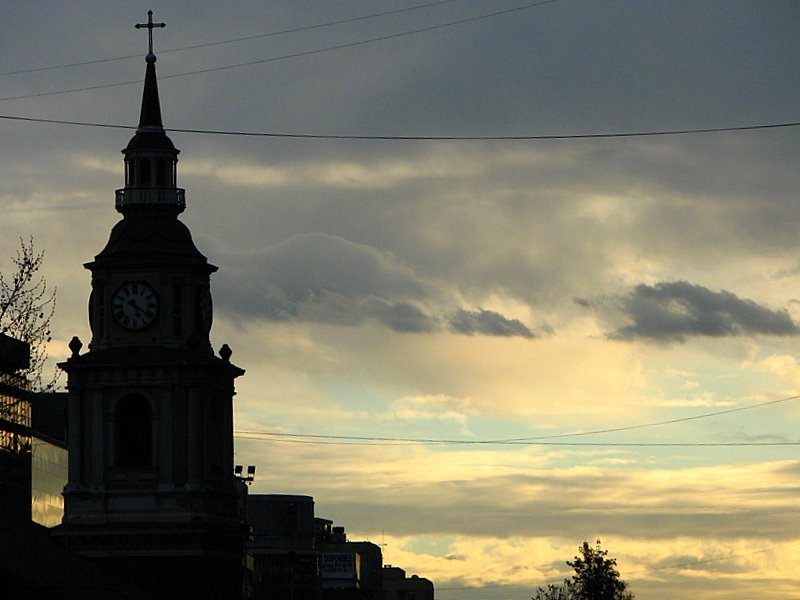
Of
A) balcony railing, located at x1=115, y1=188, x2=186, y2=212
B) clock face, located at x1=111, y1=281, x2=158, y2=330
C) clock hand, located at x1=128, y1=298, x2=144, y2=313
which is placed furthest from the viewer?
balcony railing, located at x1=115, y1=188, x2=186, y2=212

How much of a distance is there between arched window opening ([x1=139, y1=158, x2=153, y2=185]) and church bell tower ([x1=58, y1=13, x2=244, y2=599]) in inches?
34.5

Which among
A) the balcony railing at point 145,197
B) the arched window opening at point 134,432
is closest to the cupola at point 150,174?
the balcony railing at point 145,197

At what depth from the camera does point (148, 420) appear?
12219 cm

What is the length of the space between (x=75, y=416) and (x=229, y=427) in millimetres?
7918

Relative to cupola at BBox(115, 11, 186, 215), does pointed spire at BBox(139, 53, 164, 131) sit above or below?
above

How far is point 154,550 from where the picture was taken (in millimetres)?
121688

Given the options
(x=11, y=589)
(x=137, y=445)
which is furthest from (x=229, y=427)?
(x=11, y=589)

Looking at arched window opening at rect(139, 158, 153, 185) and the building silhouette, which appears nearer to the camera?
the building silhouette

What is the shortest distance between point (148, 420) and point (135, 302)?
19.0ft

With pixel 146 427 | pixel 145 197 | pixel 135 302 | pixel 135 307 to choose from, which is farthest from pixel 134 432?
pixel 145 197

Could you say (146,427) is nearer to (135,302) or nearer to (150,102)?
(135,302)

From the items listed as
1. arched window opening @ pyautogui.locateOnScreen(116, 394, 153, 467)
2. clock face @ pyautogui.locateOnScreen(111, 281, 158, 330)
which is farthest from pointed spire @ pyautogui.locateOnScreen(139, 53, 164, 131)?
arched window opening @ pyautogui.locateOnScreen(116, 394, 153, 467)

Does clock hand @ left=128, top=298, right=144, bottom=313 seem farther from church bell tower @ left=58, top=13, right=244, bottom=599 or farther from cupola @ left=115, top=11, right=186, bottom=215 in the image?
cupola @ left=115, top=11, right=186, bottom=215

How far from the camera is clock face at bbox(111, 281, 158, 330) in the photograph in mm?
122812
